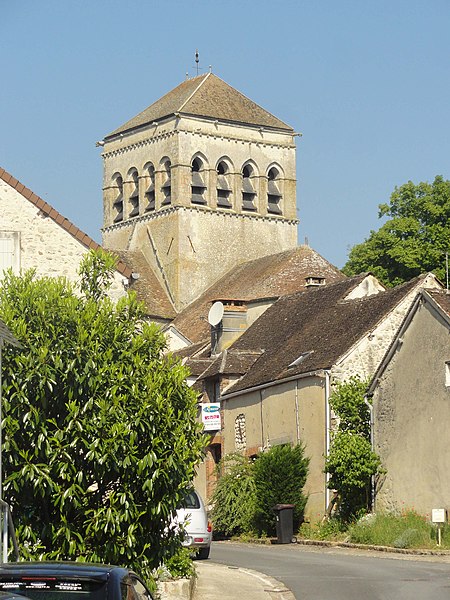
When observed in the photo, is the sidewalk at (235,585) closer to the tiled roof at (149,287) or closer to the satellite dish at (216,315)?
the satellite dish at (216,315)

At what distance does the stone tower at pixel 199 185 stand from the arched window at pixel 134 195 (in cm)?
6

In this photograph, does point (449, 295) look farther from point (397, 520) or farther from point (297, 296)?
point (297, 296)

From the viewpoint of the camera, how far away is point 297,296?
43094 mm

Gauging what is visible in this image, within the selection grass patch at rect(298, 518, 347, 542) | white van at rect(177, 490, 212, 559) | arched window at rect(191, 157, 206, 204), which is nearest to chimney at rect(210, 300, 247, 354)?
grass patch at rect(298, 518, 347, 542)

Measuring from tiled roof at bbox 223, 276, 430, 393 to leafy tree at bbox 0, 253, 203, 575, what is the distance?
19.2 meters

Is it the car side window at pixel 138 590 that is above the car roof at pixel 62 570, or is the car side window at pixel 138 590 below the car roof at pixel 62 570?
below

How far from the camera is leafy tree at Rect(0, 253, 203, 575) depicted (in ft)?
46.9

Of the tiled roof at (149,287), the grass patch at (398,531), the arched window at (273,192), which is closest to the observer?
the grass patch at (398,531)

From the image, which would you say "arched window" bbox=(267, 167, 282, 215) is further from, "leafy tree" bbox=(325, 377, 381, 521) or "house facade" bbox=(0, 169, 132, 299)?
"house facade" bbox=(0, 169, 132, 299)

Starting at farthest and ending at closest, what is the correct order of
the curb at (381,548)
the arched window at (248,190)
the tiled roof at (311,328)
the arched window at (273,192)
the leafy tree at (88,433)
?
the arched window at (273,192), the arched window at (248,190), the tiled roof at (311,328), the curb at (381,548), the leafy tree at (88,433)

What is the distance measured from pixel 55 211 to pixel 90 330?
934cm

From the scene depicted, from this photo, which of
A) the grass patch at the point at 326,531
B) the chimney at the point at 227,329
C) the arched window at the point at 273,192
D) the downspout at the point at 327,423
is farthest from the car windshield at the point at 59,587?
the arched window at the point at 273,192

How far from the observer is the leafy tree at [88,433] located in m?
14.3

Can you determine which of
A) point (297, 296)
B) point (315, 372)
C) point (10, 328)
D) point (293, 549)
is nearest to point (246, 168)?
point (297, 296)
